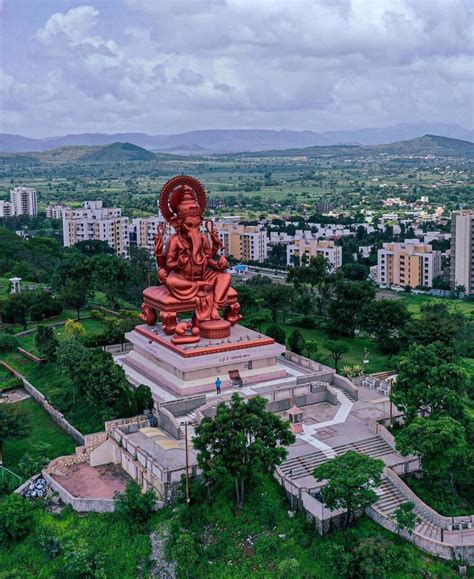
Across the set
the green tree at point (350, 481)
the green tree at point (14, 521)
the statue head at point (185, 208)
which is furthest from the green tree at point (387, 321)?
the green tree at point (14, 521)

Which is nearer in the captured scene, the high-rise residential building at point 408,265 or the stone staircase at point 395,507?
the stone staircase at point 395,507

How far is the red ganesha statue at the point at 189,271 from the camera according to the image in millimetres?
28000

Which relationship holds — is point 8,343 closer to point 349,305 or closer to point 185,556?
point 349,305

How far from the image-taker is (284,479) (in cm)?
1958

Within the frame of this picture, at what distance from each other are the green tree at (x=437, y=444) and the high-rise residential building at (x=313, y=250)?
44.0 m

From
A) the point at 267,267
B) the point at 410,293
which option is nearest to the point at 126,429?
the point at 410,293

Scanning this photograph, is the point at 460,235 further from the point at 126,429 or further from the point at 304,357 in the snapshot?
the point at 126,429

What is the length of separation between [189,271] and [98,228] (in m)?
47.2

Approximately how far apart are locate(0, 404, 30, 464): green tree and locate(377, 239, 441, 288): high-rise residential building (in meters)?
42.7

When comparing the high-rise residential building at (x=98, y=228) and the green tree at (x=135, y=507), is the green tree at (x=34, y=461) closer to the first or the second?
the green tree at (x=135, y=507)

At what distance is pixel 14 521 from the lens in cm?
1875

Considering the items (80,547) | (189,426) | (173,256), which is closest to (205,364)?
(189,426)

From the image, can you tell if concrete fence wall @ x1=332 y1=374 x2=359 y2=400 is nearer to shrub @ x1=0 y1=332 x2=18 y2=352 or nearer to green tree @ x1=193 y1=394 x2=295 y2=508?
green tree @ x1=193 y1=394 x2=295 y2=508

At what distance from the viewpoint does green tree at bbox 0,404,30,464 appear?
22.4 m
